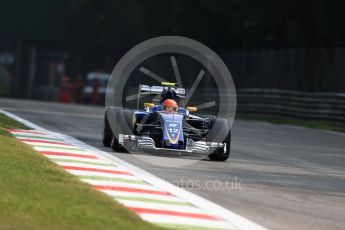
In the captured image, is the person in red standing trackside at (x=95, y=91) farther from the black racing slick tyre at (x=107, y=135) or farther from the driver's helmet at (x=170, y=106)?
the driver's helmet at (x=170, y=106)

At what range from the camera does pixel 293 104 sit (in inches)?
1318

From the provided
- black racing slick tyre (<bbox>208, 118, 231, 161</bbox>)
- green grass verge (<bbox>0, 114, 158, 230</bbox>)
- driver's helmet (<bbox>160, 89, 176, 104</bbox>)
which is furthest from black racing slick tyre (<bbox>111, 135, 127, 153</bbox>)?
green grass verge (<bbox>0, 114, 158, 230</bbox>)

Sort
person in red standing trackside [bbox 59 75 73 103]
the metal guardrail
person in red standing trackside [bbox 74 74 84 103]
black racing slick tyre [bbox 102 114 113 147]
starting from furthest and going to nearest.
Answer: person in red standing trackside [bbox 74 74 84 103] < person in red standing trackside [bbox 59 75 73 103] < the metal guardrail < black racing slick tyre [bbox 102 114 113 147]

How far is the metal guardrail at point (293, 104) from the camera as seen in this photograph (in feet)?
98.8

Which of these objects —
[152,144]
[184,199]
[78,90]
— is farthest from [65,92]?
[184,199]

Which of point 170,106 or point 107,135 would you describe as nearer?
point 170,106

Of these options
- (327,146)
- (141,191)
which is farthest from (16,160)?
(327,146)

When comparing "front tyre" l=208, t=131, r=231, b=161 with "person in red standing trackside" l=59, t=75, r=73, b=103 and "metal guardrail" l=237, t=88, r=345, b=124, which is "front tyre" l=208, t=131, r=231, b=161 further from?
"person in red standing trackside" l=59, t=75, r=73, b=103

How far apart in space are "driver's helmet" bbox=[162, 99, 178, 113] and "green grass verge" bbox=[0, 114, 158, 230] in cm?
356

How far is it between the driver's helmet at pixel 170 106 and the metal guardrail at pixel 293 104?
1508 cm

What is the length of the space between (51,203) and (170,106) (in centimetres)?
635

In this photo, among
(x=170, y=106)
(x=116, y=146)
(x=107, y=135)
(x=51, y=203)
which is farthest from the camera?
(x=107, y=135)

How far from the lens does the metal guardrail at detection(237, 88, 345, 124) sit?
30109 millimetres

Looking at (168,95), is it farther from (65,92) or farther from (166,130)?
(65,92)
